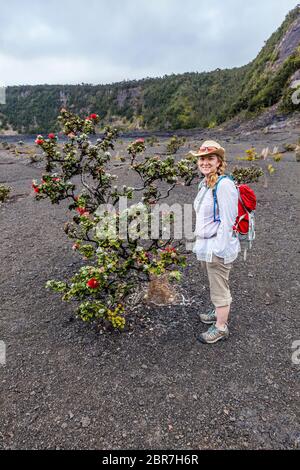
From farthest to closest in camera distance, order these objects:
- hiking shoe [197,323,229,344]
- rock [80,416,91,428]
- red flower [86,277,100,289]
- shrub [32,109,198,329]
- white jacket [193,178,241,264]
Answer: hiking shoe [197,323,229,344]
shrub [32,109,198,329]
red flower [86,277,100,289]
white jacket [193,178,241,264]
rock [80,416,91,428]

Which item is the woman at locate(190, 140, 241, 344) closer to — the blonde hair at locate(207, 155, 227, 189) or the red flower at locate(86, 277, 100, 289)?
the blonde hair at locate(207, 155, 227, 189)

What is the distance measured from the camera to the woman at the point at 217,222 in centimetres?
316

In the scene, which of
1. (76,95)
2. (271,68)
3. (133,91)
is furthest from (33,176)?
(76,95)

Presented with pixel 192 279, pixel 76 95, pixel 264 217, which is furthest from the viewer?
pixel 76 95

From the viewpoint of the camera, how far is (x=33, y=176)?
17.0 meters

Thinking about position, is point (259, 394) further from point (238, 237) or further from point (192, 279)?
point (192, 279)

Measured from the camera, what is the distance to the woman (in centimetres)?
316

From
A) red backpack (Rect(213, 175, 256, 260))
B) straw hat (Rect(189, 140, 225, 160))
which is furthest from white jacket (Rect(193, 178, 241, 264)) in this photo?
straw hat (Rect(189, 140, 225, 160))

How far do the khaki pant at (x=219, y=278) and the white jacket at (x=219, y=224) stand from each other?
3.6 inches

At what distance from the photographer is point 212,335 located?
3904 mm

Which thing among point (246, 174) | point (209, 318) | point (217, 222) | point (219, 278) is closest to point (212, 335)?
point (209, 318)

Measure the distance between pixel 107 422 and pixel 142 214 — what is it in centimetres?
211

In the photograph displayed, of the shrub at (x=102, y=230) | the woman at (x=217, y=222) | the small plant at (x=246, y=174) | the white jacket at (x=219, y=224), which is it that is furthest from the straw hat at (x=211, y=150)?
the small plant at (x=246, y=174)

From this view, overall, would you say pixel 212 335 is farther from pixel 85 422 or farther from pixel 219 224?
pixel 85 422
